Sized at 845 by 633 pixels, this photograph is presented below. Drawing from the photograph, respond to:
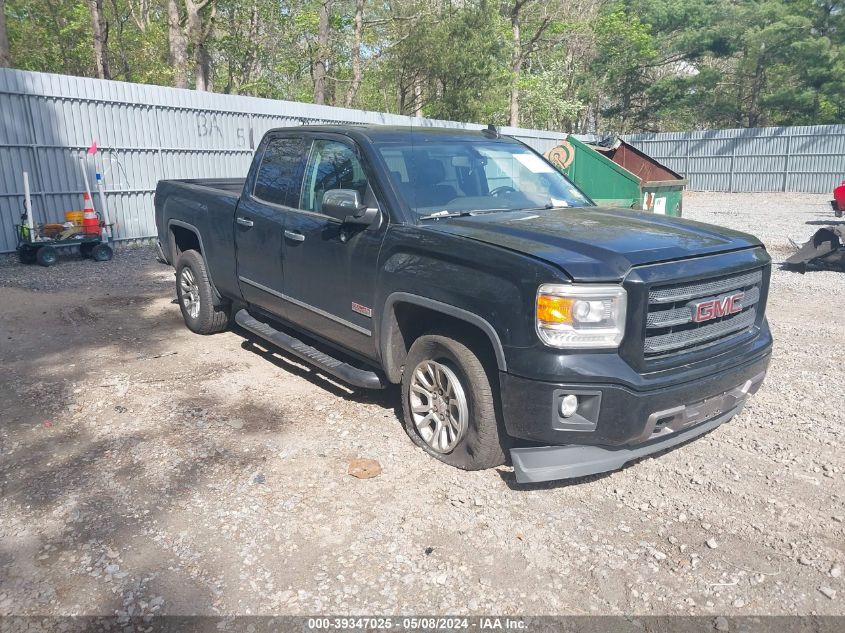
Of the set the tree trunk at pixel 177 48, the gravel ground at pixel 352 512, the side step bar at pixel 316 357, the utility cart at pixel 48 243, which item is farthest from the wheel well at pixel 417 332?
the tree trunk at pixel 177 48

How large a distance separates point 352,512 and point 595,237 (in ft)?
6.35

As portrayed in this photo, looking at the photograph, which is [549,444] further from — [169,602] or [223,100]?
[223,100]

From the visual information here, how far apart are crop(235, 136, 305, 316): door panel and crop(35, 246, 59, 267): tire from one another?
6329 millimetres

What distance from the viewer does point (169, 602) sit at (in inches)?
110

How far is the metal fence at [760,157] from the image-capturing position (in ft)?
88.0

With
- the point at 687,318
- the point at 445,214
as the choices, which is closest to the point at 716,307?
the point at 687,318

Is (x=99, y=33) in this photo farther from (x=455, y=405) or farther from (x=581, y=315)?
(x=581, y=315)

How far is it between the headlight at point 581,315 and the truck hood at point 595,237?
0.25 feet

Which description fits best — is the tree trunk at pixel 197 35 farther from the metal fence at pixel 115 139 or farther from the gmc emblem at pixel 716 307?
the gmc emblem at pixel 716 307

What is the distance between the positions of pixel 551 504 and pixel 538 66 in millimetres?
42641

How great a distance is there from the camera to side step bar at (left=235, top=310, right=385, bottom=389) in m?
4.30

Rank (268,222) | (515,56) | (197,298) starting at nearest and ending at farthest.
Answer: (268,222) → (197,298) → (515,56)

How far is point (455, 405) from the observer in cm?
377

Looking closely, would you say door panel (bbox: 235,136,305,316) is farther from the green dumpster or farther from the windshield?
the green dumpster
